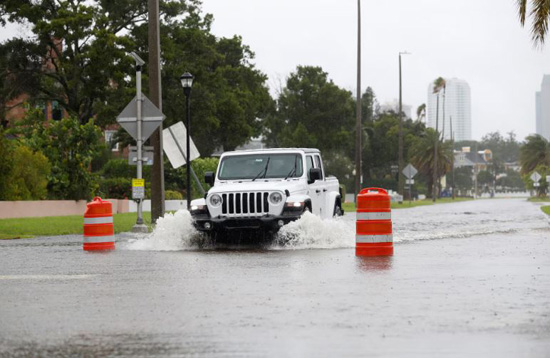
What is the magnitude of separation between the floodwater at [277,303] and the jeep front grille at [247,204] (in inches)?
50.9

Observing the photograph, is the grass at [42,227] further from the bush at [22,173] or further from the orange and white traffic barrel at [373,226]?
the orange and white traffic barrel at [373,226]

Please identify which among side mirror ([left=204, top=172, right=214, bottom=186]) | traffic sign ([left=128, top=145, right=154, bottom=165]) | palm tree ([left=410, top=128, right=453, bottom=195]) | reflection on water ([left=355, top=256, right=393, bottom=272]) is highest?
palm tree ([left=410, top=128, right=453, bottom=195])

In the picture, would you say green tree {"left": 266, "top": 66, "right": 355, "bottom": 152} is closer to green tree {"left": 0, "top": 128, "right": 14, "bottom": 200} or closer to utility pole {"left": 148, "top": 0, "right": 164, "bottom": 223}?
green tree {"left": 0, "top": 128, "right": 14, "bottom": 200}

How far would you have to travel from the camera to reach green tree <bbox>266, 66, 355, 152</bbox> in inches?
3639

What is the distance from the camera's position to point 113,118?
5206cm

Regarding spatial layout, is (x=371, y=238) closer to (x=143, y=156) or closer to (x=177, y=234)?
(x=177, y=234)

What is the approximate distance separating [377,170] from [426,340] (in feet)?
332

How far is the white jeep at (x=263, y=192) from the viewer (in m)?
19.1

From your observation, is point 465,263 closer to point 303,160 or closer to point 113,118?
point 303,160

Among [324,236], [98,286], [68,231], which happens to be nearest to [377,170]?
[68,231]

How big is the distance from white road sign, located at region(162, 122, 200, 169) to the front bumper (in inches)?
416

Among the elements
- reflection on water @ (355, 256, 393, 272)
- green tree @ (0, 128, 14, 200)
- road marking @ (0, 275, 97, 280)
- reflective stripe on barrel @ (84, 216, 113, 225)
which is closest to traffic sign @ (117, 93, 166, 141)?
reflective stripe on barrel @ (84, 216, 113, 225)

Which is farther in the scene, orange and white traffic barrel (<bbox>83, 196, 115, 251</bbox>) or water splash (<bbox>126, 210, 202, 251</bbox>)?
water splash (<bbox>126, 210, 202, 251</bbox>)

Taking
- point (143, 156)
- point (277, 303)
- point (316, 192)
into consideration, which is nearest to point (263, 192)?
point (316, 192)
